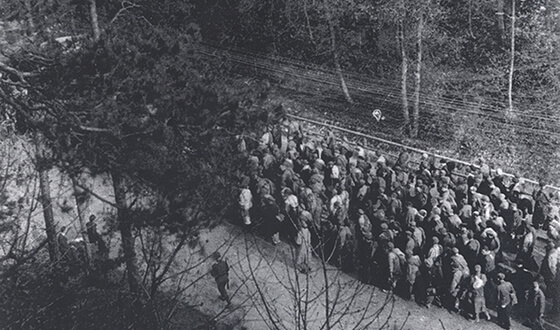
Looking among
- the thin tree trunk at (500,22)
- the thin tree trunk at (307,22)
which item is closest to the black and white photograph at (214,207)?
the thin tree trunk at (500,22)

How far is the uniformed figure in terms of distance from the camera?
41.0 ft

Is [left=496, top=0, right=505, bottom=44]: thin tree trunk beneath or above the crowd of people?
above

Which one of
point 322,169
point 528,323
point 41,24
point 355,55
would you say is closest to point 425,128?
point 355,55

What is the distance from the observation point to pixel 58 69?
29.9 ft

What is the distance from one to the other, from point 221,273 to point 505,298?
6007 millimetres

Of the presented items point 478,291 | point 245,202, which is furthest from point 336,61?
point 478,291

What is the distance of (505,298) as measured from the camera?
40.5ft

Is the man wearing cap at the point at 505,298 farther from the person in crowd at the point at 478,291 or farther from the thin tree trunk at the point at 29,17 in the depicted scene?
the thin tree trunk at the point at 29,17

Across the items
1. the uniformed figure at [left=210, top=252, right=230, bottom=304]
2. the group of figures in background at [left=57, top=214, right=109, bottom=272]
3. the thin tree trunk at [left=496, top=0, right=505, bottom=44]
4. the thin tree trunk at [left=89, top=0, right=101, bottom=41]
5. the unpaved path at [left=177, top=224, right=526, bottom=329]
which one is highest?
the thin tree trunk at [left=89, top=0, right=101, bottom=41]

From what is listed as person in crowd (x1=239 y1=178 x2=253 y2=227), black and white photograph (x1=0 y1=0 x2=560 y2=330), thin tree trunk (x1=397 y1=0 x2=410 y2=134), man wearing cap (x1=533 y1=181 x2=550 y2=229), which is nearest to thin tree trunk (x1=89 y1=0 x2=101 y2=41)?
black and white photograph (x1=0 y1=0 x2=560 y2=330)

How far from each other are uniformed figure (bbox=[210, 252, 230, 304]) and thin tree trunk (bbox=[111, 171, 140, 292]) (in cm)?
166

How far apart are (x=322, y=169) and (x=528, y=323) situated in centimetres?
691

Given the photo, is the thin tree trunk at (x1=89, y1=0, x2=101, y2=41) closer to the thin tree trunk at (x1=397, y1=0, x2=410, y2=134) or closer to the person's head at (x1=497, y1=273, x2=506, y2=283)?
the person's head at (x1=497, y1=273, x2=506, y2=283)

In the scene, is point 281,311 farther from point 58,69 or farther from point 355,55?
point 355,55
